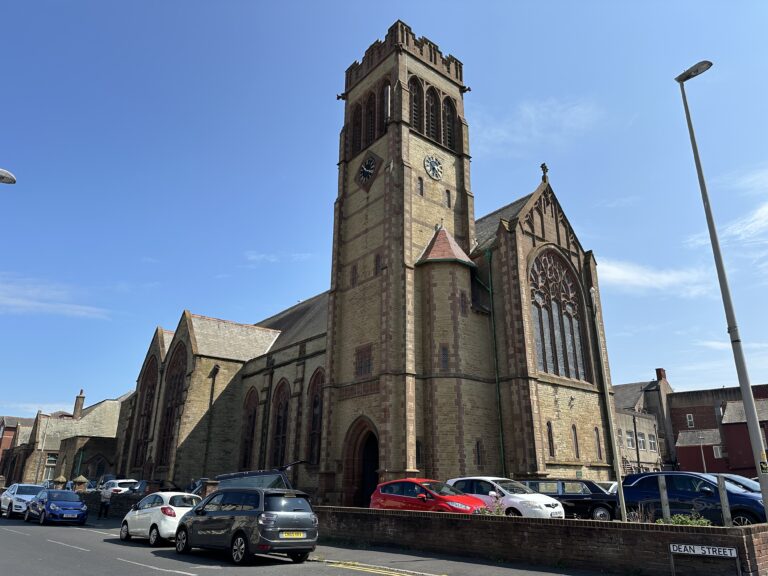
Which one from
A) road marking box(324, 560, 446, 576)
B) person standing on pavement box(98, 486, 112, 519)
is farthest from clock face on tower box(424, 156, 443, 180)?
person standing on pavement box(98, 486, 112, 519)

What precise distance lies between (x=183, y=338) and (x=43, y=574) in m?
35.5

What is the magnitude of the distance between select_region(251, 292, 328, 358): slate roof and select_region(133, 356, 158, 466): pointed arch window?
1168 centimetres

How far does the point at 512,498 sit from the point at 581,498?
11.9 ft

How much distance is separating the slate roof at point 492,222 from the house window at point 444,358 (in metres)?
6.87

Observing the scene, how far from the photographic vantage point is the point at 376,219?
3023 cm

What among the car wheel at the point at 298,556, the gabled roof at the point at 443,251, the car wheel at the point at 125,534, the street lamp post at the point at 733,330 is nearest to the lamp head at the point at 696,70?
the street lamp post at the point at 733,330

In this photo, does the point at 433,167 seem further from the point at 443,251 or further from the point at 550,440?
the point at 550,440

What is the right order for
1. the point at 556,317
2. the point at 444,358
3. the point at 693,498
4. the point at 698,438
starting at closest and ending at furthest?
the point at 693,498, the point at 444,358, the point at 556,317, the point at 698,438

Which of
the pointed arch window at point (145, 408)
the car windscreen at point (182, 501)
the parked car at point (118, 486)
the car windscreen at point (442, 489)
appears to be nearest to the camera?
the car windscreen at point (442, 489)

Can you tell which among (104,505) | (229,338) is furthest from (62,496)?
(229,338)

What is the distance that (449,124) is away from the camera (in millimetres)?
34625

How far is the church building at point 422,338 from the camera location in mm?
24719

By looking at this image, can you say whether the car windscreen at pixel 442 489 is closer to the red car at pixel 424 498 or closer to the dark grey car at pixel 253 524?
the red car at pixel 424 498

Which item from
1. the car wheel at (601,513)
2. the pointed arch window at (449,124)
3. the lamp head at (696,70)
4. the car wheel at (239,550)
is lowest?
the car wheel at (239,550)
